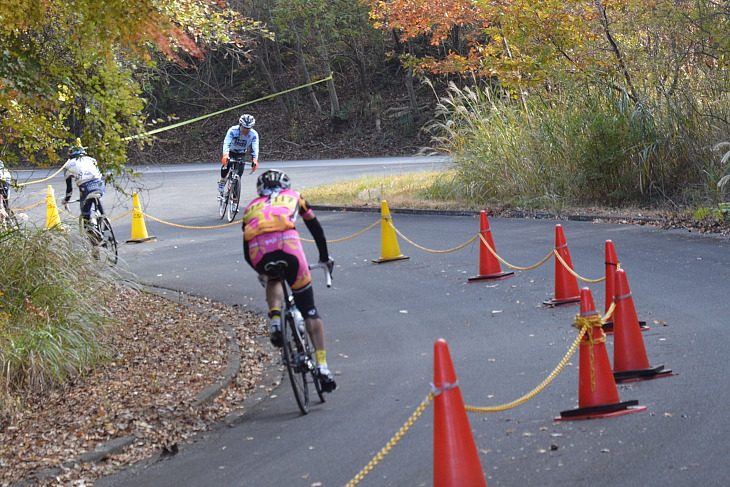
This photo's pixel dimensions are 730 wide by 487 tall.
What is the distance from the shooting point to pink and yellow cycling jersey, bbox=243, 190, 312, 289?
714 cm

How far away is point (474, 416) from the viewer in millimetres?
6703

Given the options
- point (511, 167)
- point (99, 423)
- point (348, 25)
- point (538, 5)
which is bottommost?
point (99, 423)

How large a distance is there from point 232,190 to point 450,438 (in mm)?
15641

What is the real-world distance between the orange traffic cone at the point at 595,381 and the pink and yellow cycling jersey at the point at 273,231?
→ 223 centimetres

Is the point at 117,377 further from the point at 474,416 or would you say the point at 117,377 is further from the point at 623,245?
the point at 623,245

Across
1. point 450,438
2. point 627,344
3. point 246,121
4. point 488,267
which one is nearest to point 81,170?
point 246,121

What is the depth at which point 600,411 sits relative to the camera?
627 cm

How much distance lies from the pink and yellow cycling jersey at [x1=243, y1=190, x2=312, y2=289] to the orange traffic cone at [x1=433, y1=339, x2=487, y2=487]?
2666mm

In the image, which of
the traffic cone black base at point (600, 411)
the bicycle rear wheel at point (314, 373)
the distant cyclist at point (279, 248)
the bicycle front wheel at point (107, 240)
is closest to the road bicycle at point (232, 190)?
the bicycle front wheel at point (107, 240)

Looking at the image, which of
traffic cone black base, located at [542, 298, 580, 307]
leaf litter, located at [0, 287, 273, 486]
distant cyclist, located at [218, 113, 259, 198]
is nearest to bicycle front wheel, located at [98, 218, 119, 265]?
leaf litter, located at [0, 287, 273, 486]

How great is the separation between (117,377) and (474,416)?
361cm

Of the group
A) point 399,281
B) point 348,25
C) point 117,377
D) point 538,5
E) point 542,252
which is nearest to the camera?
point 117,377

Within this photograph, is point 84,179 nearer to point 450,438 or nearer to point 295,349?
point 295,349

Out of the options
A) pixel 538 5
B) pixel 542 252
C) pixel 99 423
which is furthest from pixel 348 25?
pixel 99 423
